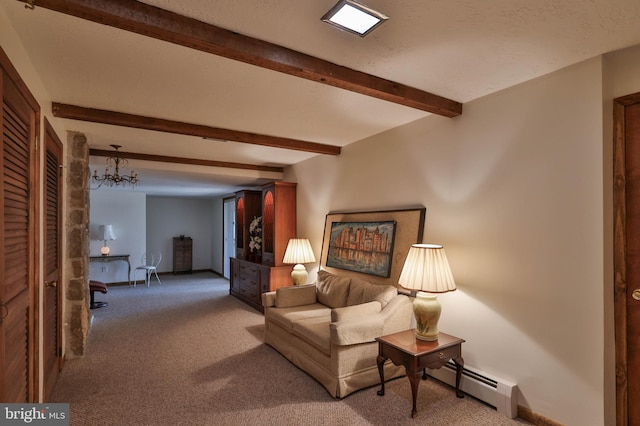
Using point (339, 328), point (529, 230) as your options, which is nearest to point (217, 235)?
point (339, 328)

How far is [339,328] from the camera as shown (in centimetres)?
269

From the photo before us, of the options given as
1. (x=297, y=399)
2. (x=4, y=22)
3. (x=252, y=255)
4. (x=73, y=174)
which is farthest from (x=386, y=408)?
(x=252, y=255)

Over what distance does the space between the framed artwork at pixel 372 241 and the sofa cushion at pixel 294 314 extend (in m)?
0.59

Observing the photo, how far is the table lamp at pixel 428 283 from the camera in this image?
2.59m

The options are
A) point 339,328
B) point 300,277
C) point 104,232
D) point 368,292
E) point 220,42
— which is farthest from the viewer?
point 104,232

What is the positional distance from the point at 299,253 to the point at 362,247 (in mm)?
1105

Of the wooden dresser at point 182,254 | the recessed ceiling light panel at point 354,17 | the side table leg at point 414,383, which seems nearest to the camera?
the recessed ceiling light panel at point 354,17

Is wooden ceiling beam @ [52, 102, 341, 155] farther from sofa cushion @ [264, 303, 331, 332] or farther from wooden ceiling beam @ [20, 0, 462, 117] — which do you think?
sofa cushion @ [264, 303, 331, 332]

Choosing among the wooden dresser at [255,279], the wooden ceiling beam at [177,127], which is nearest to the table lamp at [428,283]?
the wooden ceiling beam at [177,127]

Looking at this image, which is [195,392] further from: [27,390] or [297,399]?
[27,390]

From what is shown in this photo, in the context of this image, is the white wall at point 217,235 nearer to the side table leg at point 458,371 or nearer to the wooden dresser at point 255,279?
the wooden dresser at point 255,279

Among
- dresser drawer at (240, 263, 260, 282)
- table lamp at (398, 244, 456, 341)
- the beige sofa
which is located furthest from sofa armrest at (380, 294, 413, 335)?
dresser drawer at (240, 263, 260, 282)

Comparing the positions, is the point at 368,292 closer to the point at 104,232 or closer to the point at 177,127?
the point at 177,127

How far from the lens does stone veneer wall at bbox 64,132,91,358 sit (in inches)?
140
